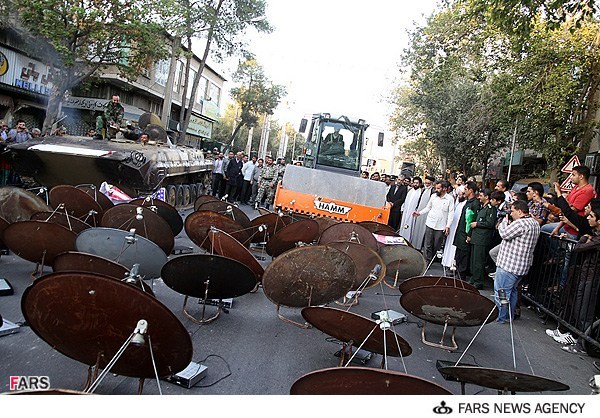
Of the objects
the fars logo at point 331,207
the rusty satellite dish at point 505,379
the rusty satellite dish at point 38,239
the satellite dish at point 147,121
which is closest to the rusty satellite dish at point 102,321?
the rusty satellite dish at point 505,379

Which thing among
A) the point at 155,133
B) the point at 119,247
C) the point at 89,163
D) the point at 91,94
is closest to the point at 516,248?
the point at 119,247

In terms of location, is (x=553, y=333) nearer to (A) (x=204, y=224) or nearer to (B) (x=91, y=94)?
(A) (x=204, y=224)

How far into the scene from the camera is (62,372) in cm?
365

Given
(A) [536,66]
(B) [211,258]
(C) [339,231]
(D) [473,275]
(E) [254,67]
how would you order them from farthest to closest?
(E) [254,67], (A) [536,66], (D) [473,275], (C) [339,231], (B) [211,258]

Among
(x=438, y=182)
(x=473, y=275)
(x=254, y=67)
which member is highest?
(x=254, y=67)

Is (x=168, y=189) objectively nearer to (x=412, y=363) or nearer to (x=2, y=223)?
(x=2, y=223)

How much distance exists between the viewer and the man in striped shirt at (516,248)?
6.15m

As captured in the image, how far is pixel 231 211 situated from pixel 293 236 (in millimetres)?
1066

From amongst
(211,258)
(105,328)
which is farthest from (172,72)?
(105,328)

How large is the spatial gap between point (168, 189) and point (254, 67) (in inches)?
978

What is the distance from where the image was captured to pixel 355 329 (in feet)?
11.9

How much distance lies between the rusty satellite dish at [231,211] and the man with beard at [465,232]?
3883 mm

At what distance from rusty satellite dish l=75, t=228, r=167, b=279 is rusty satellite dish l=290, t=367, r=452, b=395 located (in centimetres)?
276

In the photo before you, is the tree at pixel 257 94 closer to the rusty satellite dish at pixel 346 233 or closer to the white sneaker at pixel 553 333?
the rusty satellite dish at pixel 346 233
